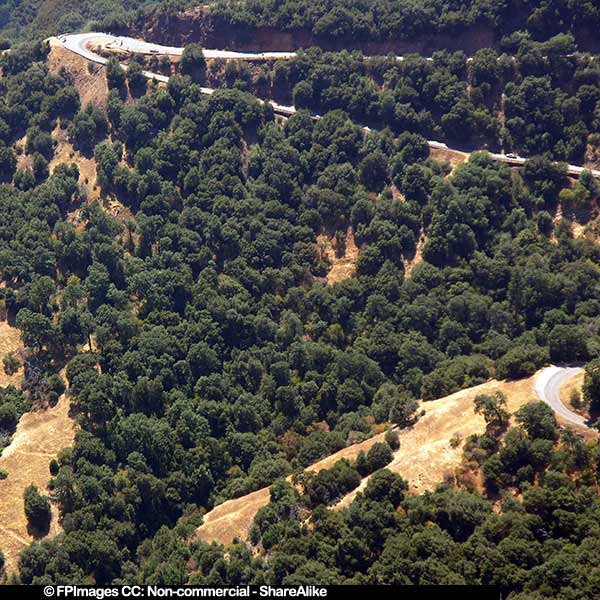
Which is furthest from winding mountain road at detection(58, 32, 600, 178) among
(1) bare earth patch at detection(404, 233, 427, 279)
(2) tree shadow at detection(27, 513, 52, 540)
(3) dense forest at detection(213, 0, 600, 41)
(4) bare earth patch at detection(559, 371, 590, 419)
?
(2) tree shadow at detection(27, 513, 52, 540)

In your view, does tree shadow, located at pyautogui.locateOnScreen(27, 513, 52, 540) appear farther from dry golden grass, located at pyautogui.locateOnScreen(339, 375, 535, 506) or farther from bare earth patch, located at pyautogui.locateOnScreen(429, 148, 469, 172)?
bare earth patch, located at pyautogui.locateOnScreen(429, 148, 469, 172)

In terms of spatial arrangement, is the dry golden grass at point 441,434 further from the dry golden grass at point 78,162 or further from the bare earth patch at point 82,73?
the bare earth patch at point 82,73

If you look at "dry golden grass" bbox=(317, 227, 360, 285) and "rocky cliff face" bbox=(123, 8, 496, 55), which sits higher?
"rocky cliff face" bbox=(123, 8, 496, 55)

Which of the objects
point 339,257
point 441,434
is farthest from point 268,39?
point 441,434

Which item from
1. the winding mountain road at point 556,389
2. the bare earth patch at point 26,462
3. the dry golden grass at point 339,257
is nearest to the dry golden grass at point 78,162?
the dry golden grass at point 339,257

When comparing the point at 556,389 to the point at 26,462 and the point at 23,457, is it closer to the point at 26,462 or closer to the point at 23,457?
the point at 26,462

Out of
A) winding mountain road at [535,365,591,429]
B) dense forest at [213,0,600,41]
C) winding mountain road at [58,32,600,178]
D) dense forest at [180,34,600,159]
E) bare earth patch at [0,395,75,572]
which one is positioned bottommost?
bare earth patch at [0,395,75,572]
